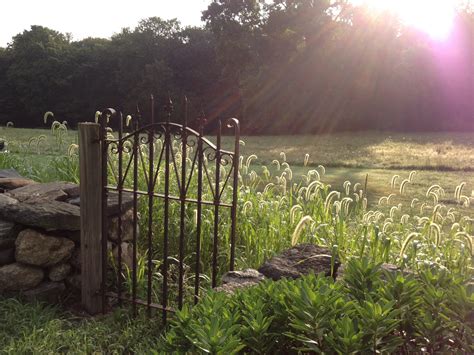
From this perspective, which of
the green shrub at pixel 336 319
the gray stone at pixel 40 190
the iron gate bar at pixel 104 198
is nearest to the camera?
the green shrub at pixel 336 319

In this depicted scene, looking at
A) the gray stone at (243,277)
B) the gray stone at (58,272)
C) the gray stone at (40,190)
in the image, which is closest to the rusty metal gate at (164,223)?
the gray stone at (243,277)

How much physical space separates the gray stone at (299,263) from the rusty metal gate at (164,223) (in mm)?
422

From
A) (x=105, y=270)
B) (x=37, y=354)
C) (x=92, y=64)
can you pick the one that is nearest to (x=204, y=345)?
(x=37, y=354)

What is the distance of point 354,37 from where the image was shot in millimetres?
29609

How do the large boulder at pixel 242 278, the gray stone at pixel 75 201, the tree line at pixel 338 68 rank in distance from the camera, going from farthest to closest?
1. the tree line at pixel 338 68
2. the gray stone at pixel 75 201
3. the large boulder at pixel 242 278

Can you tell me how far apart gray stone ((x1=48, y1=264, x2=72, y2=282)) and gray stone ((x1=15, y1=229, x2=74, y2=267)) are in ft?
0.24

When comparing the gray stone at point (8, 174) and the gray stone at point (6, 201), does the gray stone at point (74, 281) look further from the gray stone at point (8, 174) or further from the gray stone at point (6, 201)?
the gray stone at point (8, 174)

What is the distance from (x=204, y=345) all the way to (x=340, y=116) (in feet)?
98.2

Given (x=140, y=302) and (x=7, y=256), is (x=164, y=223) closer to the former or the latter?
(x=140, y=302)

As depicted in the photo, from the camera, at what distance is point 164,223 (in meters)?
4.21

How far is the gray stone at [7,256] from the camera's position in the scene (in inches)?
181

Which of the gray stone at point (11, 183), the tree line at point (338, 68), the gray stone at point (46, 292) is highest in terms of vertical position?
the tree line at point (338, 68)

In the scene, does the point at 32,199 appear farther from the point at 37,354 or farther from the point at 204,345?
the point at 204,345

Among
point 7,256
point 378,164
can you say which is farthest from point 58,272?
point 378,164
